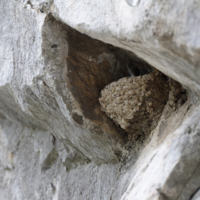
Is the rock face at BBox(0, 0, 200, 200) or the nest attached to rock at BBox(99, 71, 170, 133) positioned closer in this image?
the rock face at BBox(0, 0, 200, 200)

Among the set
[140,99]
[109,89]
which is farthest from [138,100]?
[109,89]

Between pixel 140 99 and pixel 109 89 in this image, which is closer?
pixel 140 99

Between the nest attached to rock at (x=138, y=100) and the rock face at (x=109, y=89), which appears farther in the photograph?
the nest attached to rock at (x=138, y=100)

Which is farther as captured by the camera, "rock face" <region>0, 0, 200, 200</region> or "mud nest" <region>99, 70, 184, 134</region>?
"mud nest" <region>99, 70, 184, 134</region>

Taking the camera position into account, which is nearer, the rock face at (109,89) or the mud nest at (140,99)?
the rock face at (109,89)

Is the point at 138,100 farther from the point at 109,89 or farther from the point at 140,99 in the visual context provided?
the point at 109,89
